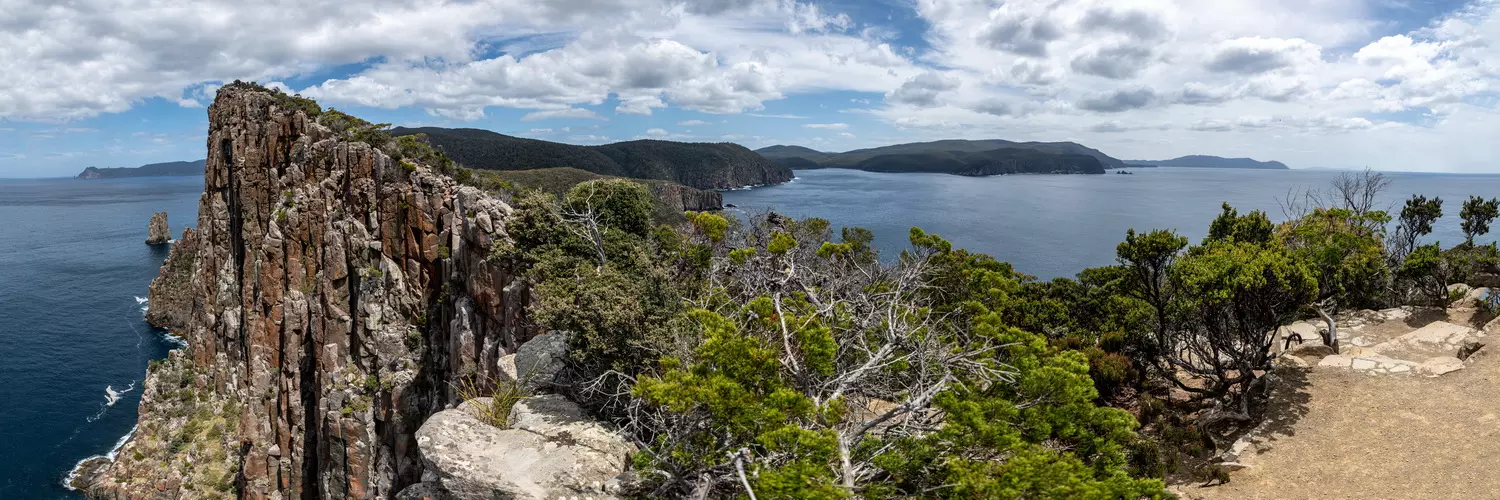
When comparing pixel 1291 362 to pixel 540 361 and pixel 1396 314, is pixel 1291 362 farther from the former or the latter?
pixel 540 361

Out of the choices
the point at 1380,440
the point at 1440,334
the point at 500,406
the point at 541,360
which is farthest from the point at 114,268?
the point at 1440,334

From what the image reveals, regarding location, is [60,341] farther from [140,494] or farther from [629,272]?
[629,272]

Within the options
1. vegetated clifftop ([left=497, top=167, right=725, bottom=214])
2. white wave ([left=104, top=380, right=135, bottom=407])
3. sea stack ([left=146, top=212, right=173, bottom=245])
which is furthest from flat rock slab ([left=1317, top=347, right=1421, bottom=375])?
sea stack ([left=146, top=212, right=173, bottom=245])

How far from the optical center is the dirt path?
1521 cm

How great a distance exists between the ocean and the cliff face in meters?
7.55

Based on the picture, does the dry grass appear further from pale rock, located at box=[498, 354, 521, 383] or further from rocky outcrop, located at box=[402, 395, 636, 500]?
pale rock, located at box=[498, 354, 521, 383]

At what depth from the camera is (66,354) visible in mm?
65625

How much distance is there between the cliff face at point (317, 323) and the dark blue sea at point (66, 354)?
5.63m

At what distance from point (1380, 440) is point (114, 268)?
145 metres

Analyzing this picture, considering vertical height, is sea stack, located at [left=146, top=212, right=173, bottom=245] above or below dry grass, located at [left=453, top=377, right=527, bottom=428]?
below

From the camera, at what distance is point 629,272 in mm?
21172

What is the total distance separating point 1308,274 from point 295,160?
1925 inches

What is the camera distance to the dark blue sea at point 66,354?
48938 mm

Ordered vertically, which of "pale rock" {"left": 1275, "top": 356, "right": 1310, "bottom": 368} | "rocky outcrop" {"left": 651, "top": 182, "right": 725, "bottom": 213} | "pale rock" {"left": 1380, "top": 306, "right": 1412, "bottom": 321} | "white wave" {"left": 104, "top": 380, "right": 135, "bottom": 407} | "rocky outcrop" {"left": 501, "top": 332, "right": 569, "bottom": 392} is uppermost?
"rocky outcrop" {"left": 651, "top": 182, "right": 725, "bottom": 213}
